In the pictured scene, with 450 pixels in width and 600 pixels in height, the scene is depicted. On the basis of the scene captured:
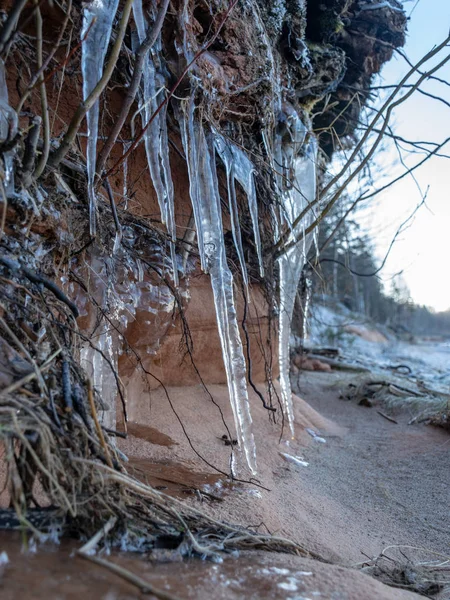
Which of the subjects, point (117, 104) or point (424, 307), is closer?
point (117, 104)

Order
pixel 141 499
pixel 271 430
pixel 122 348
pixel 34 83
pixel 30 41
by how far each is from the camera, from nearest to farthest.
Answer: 1. pixel 141 499
2. pixel 34 83
3. pixel 30 41
4. pixel 122 348
5. pixel 271 430

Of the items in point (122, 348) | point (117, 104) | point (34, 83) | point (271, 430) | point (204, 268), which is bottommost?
point (271, 430)

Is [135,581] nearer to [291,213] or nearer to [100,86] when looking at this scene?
[100,86]

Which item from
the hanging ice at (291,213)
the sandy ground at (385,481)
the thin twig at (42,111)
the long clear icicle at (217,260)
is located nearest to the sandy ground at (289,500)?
the sandy ground at (385,481)

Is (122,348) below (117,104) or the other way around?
below

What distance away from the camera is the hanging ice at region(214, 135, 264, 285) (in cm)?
294

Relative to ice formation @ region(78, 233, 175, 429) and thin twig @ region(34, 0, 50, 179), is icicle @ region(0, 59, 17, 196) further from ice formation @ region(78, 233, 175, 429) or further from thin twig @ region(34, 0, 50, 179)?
ice formation @ region(78, 233, 175, 429)

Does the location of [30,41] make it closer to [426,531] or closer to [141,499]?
[141,499]

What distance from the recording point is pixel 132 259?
9.10ft

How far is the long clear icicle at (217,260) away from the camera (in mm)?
2639

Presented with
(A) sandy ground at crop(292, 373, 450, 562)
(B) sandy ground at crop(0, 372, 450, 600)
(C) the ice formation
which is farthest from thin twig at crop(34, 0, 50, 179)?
(A) sandy ground at crop(292, 373, 450, 562)

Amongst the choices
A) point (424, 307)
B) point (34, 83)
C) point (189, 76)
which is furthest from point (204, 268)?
point (424, 307)

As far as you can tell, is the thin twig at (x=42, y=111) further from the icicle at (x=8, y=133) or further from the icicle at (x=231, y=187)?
the icicle at (x=231, y=187)

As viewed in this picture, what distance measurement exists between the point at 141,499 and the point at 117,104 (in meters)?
2.37
